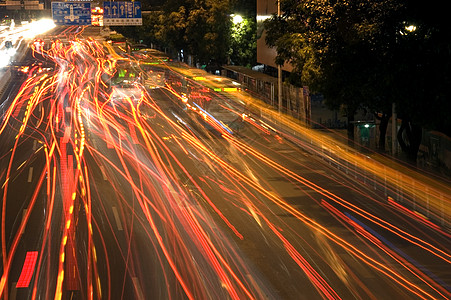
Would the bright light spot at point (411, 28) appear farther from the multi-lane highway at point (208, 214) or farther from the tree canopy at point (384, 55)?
the multi-lane highway at point (208, 214)

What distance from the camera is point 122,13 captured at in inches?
2442

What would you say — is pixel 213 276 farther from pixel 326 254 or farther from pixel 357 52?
pixel 357 52

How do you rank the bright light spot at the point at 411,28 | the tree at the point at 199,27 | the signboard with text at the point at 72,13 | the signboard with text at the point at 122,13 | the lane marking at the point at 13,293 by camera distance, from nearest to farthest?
the lane marking at the point at 13,293 → the bright light spot at the point at 411,28 → the signboard with text at the point at 122,13 → the tree at the point at 199,27 → the signboard with text at the point at 72,13

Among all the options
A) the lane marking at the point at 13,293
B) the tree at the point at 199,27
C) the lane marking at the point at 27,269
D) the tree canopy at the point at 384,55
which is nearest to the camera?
the lane marking at the point at 13,293

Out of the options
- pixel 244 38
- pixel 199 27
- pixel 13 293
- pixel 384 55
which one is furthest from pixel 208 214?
pixel 199 27

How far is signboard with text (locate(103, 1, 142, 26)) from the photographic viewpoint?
61.4m

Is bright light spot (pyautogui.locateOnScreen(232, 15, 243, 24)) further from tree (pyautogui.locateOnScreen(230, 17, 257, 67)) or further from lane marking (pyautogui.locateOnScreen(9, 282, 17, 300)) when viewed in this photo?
lane marking (pyautogui.locateOnScreen(9, 282, 17, 300))

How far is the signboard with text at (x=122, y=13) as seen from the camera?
61.4 m

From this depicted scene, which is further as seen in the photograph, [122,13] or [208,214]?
[122,13]

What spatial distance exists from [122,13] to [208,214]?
4668 centimetres

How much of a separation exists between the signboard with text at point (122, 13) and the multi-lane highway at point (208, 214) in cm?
2593

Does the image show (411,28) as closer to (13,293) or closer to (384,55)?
(384,55)

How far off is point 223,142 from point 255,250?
15387 mm

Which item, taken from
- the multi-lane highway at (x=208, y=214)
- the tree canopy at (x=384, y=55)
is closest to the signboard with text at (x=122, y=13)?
the multi-lane highway at (x=208, y=214)
